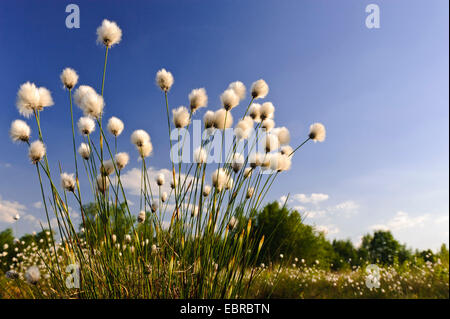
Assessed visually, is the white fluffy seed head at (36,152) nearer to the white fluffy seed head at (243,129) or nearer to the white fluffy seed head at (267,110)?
the white fluffy seed head at (243,129)

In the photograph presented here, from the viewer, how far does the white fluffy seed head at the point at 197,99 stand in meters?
1.86

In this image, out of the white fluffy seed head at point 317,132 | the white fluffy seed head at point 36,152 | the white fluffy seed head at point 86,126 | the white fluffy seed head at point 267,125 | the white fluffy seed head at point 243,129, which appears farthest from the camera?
the white fluffy seed head at point 267,125

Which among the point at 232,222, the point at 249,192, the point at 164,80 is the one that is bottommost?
the point at 232,222

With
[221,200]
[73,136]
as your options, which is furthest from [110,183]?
[221,200]

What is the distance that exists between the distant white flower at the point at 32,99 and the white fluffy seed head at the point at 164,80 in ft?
2.22

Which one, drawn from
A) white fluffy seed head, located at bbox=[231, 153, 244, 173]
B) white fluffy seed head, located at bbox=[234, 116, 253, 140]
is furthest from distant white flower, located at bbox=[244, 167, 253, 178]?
white fluffy seed head, located at bbox=[234, 116, 253, 140]

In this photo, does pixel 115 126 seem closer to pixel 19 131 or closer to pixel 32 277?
pixel 19 131

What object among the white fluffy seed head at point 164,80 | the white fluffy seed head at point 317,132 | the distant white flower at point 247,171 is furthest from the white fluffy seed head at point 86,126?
the white fluffy seed head at point 317,132

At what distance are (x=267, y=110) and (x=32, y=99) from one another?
1.58 m

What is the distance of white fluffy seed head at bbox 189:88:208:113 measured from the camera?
73.1 inches

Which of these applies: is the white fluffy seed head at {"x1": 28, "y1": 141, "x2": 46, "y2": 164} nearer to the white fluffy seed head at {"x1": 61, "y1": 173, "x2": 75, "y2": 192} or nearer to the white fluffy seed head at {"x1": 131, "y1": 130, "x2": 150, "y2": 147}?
the white fluffy seed head at {"x1": 61, "y1": 173, "x2": 75, "y2": 192}

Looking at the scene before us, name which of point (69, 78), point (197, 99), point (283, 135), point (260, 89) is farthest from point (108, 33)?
point (283, 135)

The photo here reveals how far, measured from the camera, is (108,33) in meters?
1.81

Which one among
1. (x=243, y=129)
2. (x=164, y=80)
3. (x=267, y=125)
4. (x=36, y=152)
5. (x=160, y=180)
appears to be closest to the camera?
(x=36, y=152)
